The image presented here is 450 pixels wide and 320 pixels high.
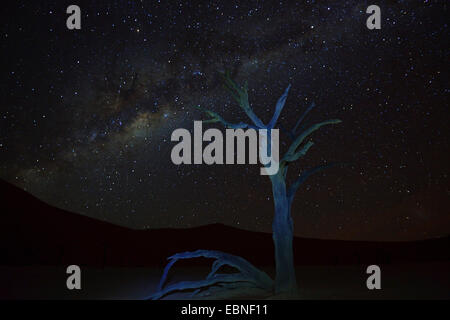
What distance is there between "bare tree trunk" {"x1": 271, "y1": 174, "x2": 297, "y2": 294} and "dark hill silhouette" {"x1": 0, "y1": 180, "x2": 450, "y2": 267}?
16.2m

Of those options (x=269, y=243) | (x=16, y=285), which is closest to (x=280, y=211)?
(x=16, y=285)

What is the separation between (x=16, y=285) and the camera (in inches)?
419

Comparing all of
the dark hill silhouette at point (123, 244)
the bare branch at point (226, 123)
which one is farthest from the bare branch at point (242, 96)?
the dark hill silhouette at point (123, 244)

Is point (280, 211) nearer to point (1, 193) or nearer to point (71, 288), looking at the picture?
point (71, 288)

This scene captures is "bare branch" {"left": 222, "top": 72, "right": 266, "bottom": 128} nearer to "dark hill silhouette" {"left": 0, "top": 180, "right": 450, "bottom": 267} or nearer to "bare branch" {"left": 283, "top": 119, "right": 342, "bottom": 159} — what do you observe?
"bare branch" {"left": 283, "top": 119, "right": 342, "bottom": 159}

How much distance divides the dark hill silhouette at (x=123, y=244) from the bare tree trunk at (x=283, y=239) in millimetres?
16177

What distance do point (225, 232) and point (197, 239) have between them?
400 cm

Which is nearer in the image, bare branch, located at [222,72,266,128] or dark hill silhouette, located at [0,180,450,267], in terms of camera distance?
bare branch, located at [222,72,266,128]

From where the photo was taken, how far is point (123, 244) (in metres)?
36.1

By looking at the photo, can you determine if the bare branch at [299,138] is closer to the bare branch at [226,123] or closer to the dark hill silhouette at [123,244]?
the bare branch at [226,123]

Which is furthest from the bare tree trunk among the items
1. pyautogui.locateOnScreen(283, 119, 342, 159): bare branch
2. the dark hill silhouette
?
the dark hill silhouette

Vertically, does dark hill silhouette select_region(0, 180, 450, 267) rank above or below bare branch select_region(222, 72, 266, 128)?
below

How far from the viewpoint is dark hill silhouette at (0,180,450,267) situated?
2762 cm

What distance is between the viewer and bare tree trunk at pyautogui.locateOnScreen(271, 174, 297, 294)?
8359 mm
